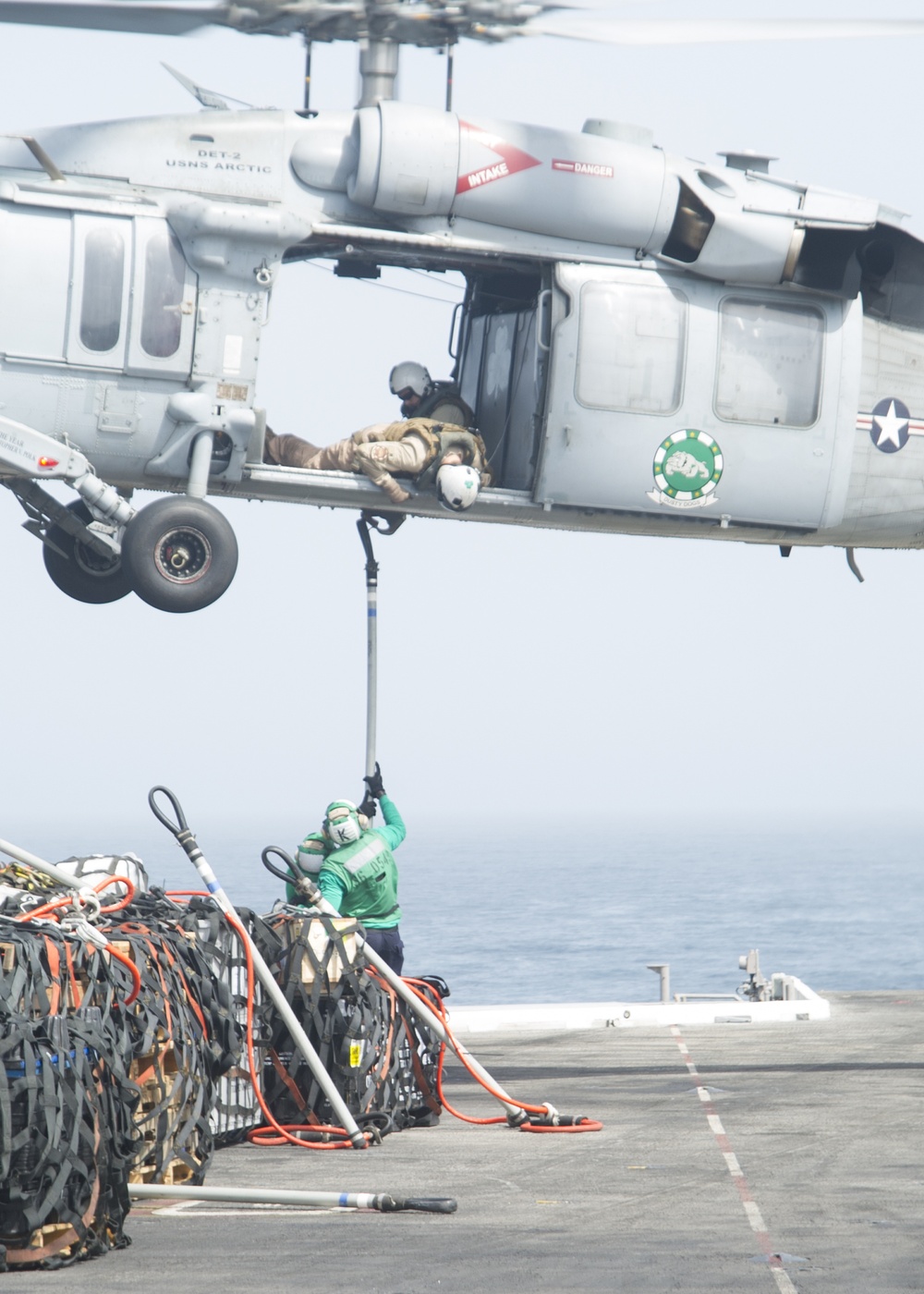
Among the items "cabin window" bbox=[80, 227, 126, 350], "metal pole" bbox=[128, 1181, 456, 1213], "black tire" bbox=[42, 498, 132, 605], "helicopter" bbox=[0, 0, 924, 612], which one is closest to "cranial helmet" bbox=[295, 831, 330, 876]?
"helicopter" bbox=[0, 0, 924, 612]

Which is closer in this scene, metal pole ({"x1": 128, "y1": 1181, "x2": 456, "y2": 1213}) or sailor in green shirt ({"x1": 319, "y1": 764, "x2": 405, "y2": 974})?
metal pole ({"x1": 128, "y1": 1181, "x2": 456, "y2": 1213})

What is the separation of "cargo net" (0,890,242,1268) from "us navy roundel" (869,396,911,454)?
7577 millimetres

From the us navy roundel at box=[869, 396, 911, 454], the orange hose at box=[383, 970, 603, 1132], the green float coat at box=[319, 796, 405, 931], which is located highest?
the us navy roundel at box=[869, 396, 911, 454]

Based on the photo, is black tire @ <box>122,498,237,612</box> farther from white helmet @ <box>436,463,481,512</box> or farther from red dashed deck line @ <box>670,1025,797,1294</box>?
red dashed deck line @ <box>670,1025,797,1294</box>

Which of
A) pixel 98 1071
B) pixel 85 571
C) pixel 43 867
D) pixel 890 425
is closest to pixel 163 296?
pixel 85 571

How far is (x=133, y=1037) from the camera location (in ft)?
26.5

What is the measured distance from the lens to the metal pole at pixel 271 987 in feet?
31.7

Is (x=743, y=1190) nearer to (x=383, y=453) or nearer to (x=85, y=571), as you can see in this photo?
(x=383, y=453)

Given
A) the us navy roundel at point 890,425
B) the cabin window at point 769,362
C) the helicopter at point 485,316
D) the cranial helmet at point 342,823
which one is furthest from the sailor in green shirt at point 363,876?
the us navy roundel at point 890,425

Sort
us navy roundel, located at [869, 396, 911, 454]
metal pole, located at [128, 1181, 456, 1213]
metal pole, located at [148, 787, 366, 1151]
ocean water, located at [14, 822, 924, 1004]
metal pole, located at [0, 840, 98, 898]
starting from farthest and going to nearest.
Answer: ocean water, located at [14, 822, 924, 1004], us navy roundel, located at [869, 396, 911, 454], metal pole, located at [148, 787, 366, 1151], metal pole, located at [0, 840, 98, 898], metal pole, located at [128, 1181, 456, 1213]

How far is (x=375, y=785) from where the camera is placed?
530 inches

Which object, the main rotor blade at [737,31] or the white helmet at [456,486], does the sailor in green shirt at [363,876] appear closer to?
the white helmet at [456,486]

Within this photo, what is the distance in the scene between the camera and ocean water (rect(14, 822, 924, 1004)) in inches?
2248

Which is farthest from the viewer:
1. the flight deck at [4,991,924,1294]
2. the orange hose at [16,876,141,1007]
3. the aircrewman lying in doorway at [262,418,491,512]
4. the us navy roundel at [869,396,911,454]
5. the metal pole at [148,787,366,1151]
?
the us navy roundel at [869,396,911,454]
